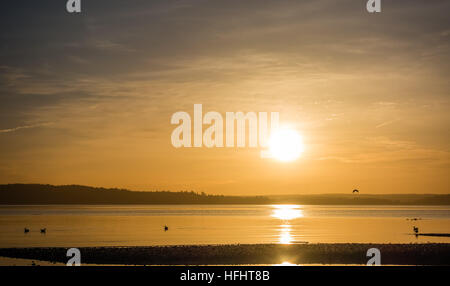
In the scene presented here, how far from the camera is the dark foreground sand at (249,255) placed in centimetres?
5097

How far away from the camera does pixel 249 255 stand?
181 feet

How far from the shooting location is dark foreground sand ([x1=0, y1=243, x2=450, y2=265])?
51.0 metres

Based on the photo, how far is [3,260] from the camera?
50.8 m
